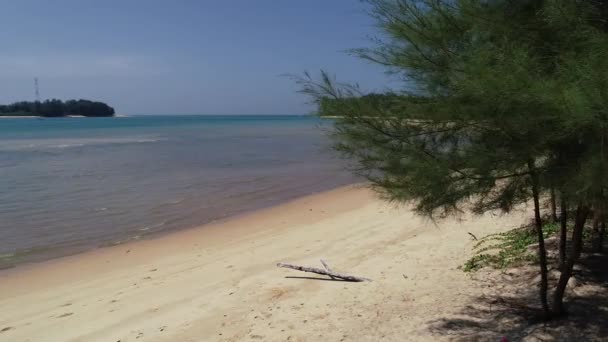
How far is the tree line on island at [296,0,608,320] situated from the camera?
2.79 metres

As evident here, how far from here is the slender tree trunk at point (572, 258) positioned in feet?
12.4

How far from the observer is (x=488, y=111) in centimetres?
311

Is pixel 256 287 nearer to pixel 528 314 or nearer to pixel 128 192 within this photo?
pixel 528 314

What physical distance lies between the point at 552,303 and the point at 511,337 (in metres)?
0.80

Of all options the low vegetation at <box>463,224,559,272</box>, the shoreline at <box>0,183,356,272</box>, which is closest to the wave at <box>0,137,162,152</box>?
the shoreline at <box>0,183,356,272</box>

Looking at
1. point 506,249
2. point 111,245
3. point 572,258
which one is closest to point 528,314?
point 572,258

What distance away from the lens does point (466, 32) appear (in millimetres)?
3629

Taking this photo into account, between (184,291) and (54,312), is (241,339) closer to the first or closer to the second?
(184,291)

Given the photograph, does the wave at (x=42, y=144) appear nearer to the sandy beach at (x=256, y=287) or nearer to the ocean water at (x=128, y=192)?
the ocean water at (x=128, y=192)

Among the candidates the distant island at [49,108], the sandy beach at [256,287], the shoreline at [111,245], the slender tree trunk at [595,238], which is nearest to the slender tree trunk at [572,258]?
the sandy beach at [256,287]

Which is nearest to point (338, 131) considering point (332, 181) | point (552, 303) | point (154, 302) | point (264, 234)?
point (552, 303)

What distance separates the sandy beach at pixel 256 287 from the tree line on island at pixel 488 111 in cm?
141

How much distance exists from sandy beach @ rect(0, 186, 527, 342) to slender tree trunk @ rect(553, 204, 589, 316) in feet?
2.99

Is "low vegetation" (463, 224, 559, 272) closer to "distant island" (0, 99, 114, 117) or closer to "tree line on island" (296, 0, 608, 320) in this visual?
"tree line on island" (296, 0, 608, 320)
